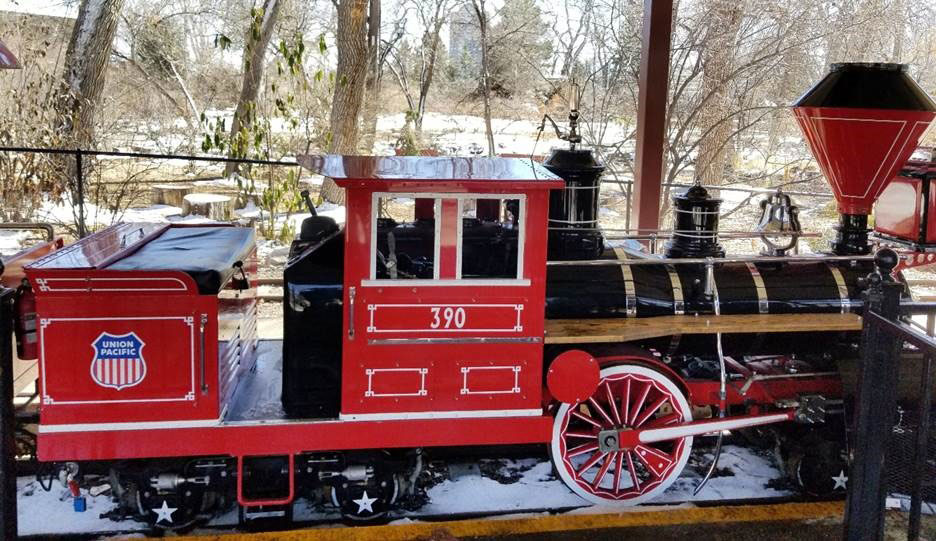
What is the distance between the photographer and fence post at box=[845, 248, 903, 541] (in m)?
2.87

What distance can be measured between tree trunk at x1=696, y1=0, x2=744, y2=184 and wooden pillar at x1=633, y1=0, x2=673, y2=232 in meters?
6.81

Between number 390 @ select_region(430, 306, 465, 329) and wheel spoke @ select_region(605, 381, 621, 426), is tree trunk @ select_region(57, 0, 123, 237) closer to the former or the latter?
number 390 @ select_region(430, 306, 465, 329)

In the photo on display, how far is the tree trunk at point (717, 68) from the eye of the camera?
13.3m

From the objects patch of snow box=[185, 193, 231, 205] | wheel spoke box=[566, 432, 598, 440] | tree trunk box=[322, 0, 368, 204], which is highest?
tree trunk box=[322, 0, 368, 204]

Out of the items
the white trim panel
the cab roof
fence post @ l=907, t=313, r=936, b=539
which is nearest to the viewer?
fence post @ l=907, t=313, r=936, b=539

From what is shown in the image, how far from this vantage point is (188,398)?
13.5ft

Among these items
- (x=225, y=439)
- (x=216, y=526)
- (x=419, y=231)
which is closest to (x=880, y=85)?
(x=419, y=231)

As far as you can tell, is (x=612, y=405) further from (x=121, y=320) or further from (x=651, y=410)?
(x=121, y=320)

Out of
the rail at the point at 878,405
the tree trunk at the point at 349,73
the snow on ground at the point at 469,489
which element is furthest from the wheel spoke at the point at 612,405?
the tree trunk at the point at 349,73

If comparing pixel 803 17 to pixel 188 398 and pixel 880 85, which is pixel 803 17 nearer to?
pixel 880 85

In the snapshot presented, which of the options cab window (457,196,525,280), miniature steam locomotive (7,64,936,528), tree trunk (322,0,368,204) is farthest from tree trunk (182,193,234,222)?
cab window (457,196,525,280)

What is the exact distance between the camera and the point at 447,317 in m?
4.30

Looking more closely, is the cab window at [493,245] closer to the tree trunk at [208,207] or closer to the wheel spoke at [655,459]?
the wheel spoke at [655,459]

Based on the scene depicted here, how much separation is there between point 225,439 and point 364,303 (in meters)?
1.00
